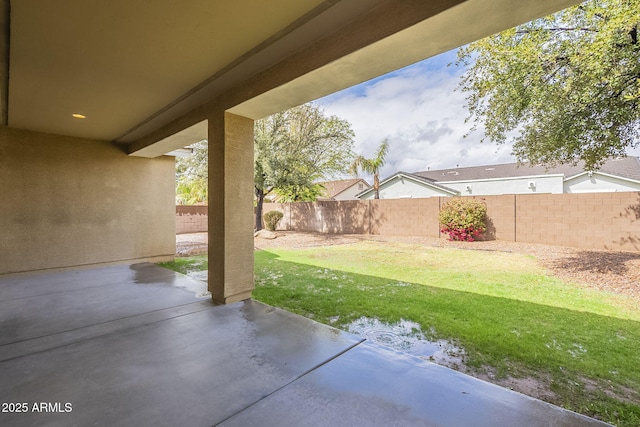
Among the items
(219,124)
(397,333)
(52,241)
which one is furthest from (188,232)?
(397,333)

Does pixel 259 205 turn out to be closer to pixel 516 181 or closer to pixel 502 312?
pixel 502 312

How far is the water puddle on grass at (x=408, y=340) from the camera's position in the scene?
2.73 meters

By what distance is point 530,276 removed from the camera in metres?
6.00

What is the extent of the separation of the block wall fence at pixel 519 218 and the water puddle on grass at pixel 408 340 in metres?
8.22

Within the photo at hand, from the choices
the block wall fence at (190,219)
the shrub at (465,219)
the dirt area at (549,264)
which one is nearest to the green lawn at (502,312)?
the dirt area at (549,264)

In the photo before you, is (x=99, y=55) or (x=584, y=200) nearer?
(x=99, y=55)

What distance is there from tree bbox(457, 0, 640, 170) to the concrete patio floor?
591cm

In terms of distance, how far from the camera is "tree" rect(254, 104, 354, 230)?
466 inches

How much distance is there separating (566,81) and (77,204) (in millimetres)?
10024

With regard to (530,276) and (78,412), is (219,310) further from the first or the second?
(530,276)

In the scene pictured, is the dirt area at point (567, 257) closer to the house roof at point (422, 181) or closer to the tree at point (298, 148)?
the tree at point (298, 148)

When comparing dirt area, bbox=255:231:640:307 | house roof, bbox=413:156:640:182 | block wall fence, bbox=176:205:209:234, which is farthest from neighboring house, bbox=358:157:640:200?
block wall fence, bbox=176:205:209:234

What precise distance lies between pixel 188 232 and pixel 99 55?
13240 mm

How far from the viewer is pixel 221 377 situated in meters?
2.19
